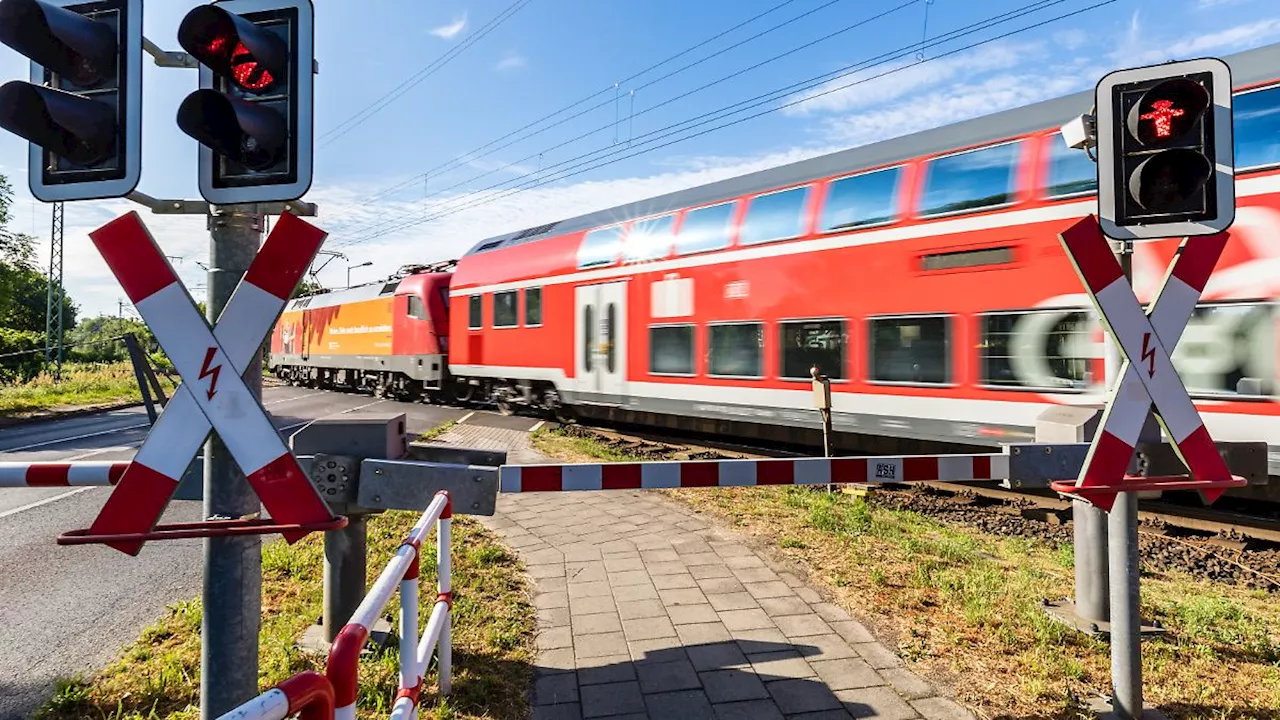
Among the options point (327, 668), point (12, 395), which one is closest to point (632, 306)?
point (327, 668)

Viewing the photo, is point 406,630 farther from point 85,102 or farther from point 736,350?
point 736,350

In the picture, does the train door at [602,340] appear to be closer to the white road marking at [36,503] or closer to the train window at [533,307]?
the train window at [533,307]

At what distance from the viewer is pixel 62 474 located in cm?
280

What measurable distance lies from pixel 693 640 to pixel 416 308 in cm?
1525

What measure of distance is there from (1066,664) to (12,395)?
2681cm

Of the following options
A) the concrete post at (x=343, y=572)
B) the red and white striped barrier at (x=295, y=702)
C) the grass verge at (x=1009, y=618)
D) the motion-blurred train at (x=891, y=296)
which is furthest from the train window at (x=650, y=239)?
the red and white striped barrier at (x=295, y=702)

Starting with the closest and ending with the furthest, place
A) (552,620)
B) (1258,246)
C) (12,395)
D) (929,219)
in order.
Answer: (552,620), (1258,246), (929,219), (12,395)

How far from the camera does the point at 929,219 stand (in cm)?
735

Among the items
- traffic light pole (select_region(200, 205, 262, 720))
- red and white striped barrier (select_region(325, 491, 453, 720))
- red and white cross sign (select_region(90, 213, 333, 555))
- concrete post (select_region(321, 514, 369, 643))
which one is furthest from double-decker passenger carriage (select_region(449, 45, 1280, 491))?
traffic light pole (select_region(200, 205, 262, 720))

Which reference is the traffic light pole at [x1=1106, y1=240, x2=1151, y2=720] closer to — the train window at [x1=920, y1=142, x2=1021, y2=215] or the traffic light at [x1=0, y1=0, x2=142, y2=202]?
the traffic light at [x1=0, y1=0, x2=142, y2=202]

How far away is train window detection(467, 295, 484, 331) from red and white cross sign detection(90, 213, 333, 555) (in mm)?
12528

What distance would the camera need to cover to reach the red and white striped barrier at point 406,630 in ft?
4.17

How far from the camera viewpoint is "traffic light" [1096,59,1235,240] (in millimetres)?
2631

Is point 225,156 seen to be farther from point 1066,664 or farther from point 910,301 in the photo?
point 910,301
